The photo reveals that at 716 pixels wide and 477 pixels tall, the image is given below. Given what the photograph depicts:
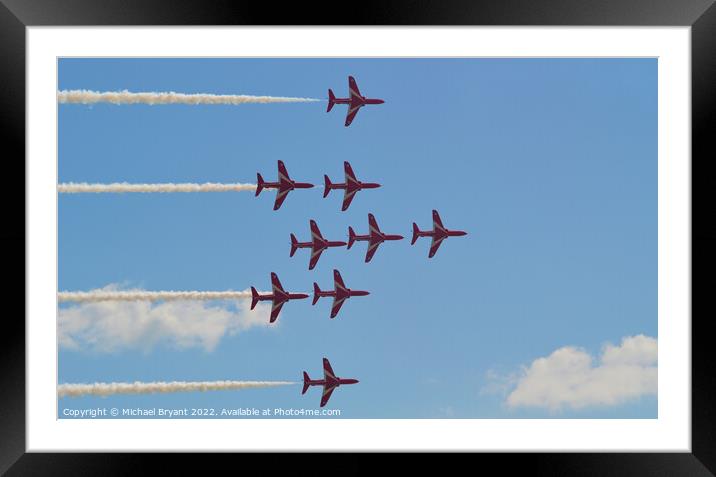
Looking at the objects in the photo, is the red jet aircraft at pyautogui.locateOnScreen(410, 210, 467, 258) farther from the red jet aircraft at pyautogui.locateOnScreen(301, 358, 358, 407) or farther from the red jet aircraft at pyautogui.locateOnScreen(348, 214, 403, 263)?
the red jet aircraft at pyautogui.locateOnScreen(301, 358, 358, 407)

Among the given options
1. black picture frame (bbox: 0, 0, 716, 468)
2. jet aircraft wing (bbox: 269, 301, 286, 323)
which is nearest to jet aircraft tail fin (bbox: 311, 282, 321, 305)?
jet aircraft wing (bbox: 269, 301, 286, 323)

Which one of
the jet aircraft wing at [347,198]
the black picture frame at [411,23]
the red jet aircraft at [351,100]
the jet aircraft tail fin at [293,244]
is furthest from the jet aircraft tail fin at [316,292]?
the black picture frame at [411,23]

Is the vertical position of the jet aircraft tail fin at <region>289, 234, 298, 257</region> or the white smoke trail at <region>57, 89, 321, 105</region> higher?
the white smoke trail at <region>57, 89, 321, 105</region>

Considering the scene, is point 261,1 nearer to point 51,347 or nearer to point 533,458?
point 51,347

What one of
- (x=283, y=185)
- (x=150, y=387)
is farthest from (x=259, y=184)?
(x=150, y=387)

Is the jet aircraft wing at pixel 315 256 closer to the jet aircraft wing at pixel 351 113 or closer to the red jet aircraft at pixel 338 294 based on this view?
the red jet aircraft at pixel 338 294

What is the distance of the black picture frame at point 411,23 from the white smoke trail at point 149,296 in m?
6.67

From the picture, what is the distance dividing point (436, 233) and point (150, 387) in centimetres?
2066

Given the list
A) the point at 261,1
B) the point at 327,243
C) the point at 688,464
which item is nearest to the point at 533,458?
the point at 688,464

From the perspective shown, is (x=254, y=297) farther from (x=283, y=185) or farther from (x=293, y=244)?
(x=283, y=185)

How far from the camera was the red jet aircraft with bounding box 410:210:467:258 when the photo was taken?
50375 mm

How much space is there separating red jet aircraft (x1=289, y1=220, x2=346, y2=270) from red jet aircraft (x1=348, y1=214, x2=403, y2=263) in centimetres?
102

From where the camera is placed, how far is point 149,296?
38.9 metres

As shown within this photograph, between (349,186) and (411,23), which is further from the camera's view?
(349,186)
